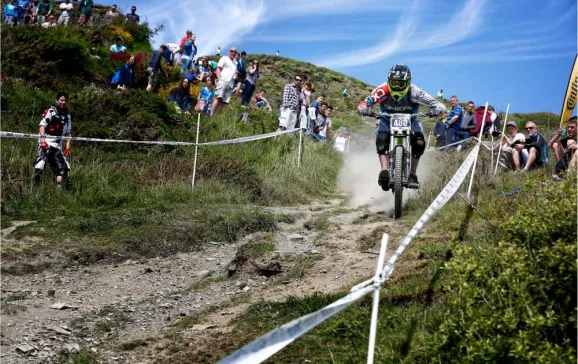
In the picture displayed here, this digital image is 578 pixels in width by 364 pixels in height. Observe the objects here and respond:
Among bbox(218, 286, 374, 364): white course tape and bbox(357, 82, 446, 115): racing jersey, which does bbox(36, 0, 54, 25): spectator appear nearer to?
bbox(357, 82, 446, 115): racing jersey

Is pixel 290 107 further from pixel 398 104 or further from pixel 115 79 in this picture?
pixel 398 104

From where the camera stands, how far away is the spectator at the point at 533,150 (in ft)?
43.8

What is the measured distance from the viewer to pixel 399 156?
998 cm

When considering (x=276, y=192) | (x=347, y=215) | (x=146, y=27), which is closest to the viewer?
(x=347, y=215)

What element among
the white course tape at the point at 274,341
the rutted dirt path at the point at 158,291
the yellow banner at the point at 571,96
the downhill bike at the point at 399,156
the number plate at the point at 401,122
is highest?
the yellow banner at the point at 571,96

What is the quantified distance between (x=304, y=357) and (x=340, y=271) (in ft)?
7.67

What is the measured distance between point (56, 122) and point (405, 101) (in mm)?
5877

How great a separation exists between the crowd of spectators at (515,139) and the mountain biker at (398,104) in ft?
1.42

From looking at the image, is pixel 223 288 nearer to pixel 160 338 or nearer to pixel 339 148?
pixel 160 338

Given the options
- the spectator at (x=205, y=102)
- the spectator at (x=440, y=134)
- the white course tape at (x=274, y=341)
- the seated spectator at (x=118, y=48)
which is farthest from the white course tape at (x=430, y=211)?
the seated spectator at (x=118, y=48)

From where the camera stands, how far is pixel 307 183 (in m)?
14.5

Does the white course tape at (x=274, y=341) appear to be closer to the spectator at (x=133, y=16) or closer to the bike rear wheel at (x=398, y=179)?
the bike rear wheel at (x=398, y=179)

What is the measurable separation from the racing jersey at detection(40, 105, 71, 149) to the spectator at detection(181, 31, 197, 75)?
40.9ft

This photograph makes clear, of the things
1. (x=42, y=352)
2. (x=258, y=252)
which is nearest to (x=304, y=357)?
(x=42, y=352)
